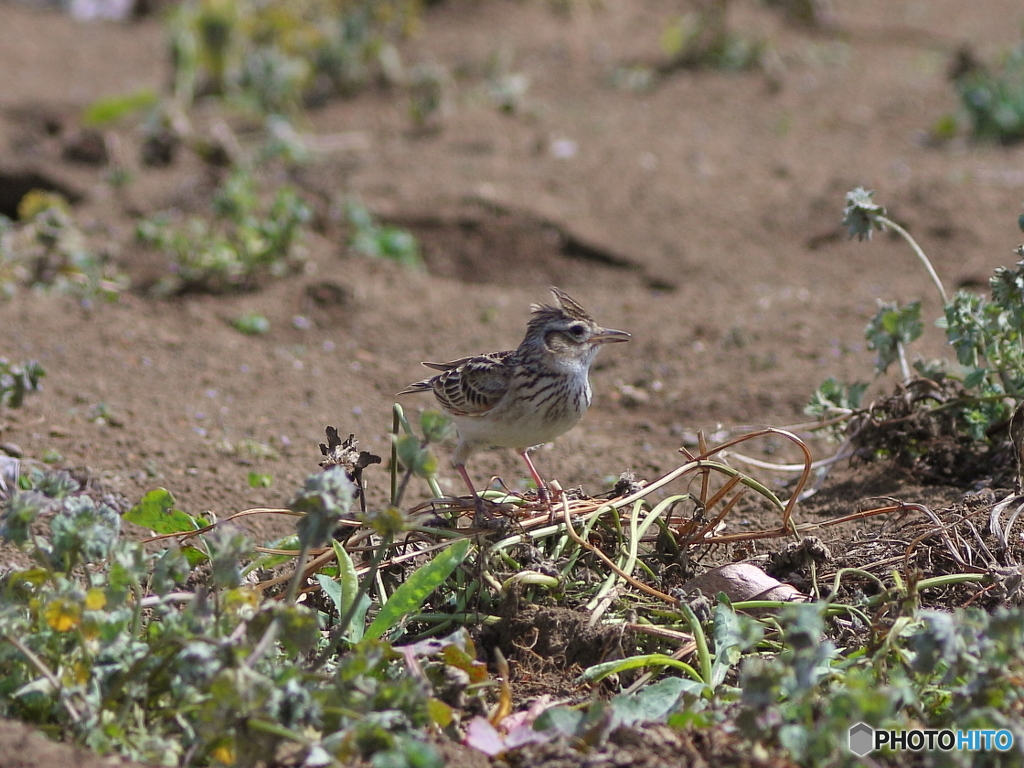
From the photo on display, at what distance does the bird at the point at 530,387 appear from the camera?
14.0 feet

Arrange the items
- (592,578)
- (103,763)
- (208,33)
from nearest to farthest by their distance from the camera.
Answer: (103,763)
(592,578)
(208,33)

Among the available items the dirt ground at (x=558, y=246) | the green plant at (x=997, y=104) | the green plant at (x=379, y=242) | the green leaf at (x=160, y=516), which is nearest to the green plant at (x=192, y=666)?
the green leaf at (x=160, y=516)

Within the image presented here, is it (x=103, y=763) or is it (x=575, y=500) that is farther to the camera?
(x=575, y=500)

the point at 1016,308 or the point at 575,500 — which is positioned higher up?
the point at 1016,308

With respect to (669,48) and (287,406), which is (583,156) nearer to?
(669,48)

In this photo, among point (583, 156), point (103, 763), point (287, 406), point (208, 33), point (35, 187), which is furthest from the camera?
point (208, 33)

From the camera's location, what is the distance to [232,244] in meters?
7.58

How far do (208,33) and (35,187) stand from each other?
7.21 feet

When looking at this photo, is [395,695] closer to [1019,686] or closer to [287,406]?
[1019,686]

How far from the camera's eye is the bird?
14.0 feet

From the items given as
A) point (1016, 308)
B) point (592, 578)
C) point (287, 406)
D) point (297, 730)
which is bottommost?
point (287, 406)

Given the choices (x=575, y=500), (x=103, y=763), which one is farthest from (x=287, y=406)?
(x=103, y=763)

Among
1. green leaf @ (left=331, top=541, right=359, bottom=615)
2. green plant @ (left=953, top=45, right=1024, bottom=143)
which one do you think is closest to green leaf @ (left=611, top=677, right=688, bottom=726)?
green leaf @ (left=331, top=541, right=359, bottom=615)

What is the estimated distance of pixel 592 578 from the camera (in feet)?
12.4
